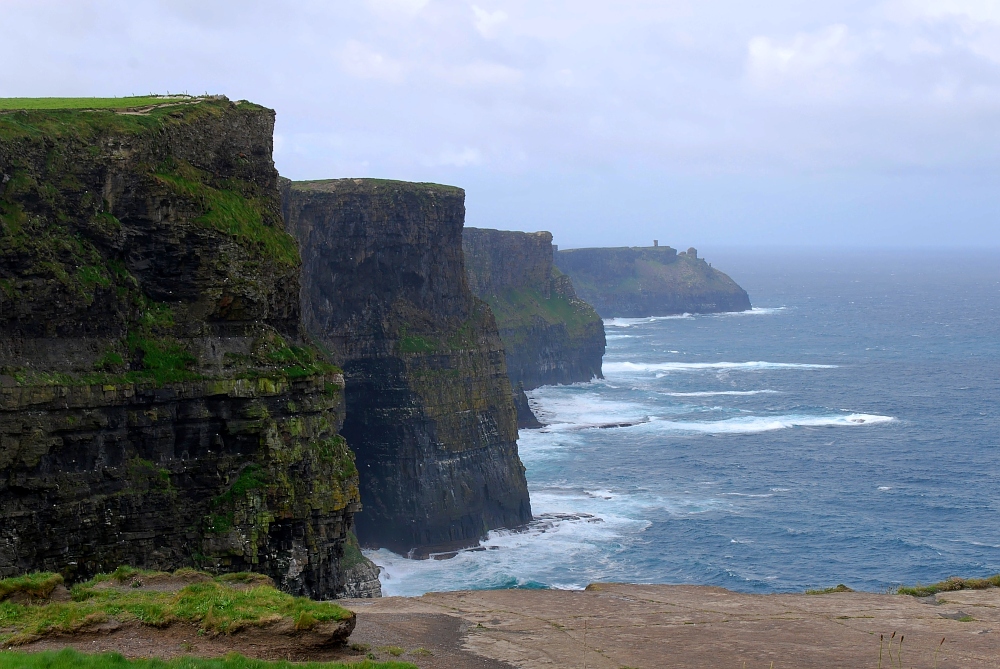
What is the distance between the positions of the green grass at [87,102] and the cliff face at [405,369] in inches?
1032

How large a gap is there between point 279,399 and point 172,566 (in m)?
5.72

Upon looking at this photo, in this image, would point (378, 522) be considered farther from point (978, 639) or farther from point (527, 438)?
point (978, 639)

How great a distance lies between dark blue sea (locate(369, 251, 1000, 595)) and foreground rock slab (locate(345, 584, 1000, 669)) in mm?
26835

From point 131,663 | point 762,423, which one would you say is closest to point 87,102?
point 131,663

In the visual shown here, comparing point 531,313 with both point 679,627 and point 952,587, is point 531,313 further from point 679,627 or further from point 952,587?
point 679,627

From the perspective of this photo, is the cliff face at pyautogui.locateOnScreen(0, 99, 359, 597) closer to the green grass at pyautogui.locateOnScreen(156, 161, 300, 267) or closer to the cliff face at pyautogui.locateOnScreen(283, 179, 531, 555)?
the green grass at pyautogui.locateOnScreen(156, 161, 300, 267)

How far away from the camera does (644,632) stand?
2692cm

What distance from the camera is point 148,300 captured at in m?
34.4

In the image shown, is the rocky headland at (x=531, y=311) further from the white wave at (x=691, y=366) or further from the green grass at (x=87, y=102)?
the green grass at (x=87, y=102)

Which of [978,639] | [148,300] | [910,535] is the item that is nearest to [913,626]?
[978,639]

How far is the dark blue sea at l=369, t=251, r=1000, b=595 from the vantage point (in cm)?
6094

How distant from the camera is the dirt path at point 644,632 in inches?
941

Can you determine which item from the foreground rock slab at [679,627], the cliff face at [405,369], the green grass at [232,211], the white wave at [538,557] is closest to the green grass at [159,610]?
the foreground rock slab at [679,627]

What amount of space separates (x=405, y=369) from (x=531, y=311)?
202 ft
